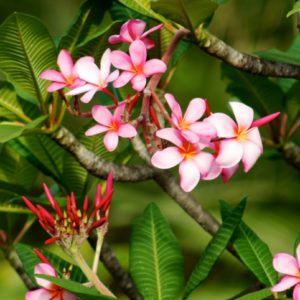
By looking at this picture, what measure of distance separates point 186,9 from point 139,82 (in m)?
0.11

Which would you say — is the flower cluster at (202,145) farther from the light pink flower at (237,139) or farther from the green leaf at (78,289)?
the green leaf at (78,289)

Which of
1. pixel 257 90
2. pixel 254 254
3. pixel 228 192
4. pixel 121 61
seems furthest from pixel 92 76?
pixel 228 192

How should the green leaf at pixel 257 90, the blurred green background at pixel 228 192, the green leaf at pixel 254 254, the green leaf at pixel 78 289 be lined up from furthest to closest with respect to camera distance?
the blurred green background at pixel 228 192 → the green leaf at pixel 257 90 → the green leaf at pixel 254 254 → the green leaf at pixel 78 289

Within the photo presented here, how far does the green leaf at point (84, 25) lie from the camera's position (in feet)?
3.72

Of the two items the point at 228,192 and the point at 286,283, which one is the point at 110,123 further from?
the point at 228,192

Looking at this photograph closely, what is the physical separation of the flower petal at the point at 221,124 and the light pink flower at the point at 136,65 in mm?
78

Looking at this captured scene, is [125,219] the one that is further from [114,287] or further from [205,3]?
[205,3]

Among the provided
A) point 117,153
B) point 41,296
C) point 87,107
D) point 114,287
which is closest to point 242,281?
point 114,287

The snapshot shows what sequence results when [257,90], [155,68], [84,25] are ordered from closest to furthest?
[155,68]
[84,25]
[257,90]

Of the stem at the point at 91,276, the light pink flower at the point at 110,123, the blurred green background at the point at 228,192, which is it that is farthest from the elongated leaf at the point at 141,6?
the blurred green background at the point at 228,192

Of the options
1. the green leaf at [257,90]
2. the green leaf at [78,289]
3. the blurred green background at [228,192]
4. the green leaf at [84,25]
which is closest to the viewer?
the green leaf at [78,289]

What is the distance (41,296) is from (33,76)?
0.28 m

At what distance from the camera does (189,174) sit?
895mm

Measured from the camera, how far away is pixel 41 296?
94 centimetres
